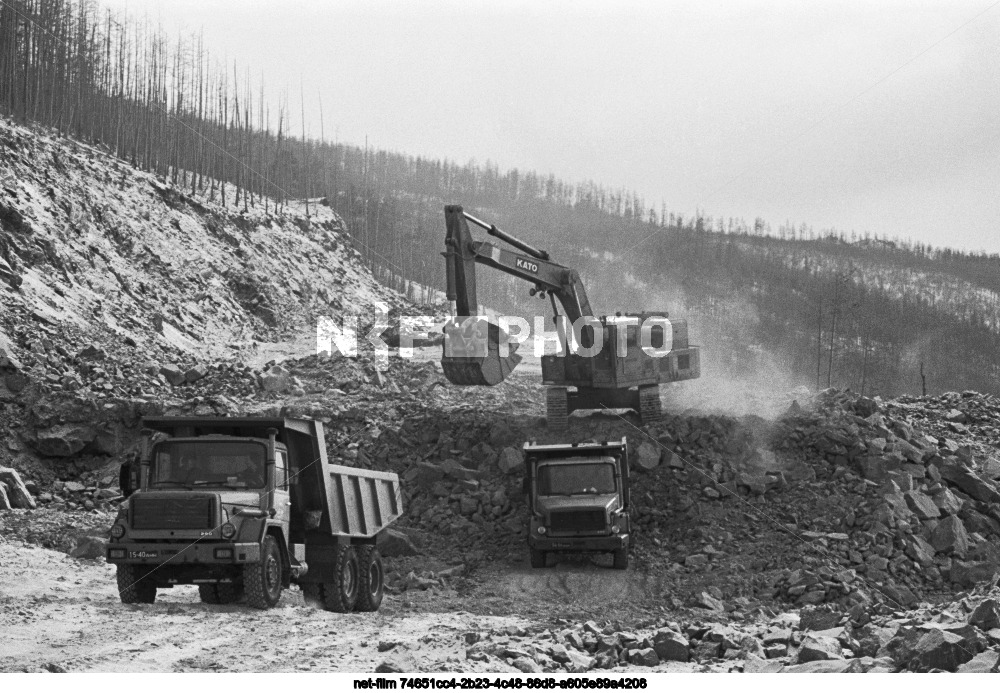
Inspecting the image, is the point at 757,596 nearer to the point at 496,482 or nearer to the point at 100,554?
the point at 496,482

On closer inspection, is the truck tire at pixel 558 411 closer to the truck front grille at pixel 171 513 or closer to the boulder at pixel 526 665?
the truck front grille at pixel 171 513

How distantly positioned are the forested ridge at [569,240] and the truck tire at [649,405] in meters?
24.9

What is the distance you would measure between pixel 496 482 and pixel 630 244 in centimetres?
10673

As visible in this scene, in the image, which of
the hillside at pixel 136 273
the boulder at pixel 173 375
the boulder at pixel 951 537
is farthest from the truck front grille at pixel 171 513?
the boulder at pixel 173 375

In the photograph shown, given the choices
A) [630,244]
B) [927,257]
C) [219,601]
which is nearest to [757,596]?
[219,601]

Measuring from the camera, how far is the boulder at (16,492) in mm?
21984

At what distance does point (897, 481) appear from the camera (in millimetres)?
21500

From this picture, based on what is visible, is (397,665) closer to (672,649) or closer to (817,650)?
(672,649)

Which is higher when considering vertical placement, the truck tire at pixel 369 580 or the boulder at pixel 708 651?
the truck tire at pixel 369 580

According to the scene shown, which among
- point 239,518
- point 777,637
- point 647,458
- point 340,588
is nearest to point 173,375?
point 647,458

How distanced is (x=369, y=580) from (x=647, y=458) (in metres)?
8.13

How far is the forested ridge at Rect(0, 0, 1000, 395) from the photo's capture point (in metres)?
49.1

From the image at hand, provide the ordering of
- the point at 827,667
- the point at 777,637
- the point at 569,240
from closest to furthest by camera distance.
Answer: the point at 827,667, the point at 777,637, the point at 569,240

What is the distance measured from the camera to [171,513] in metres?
13.4
